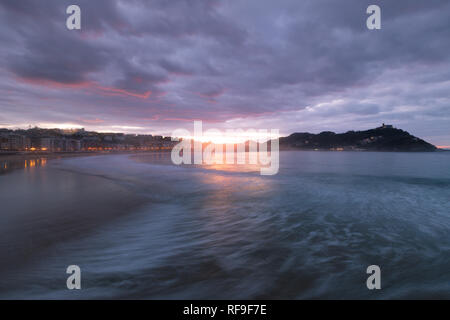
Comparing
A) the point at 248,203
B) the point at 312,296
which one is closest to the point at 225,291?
the point at 312,296

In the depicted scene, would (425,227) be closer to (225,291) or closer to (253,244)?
(253,244)

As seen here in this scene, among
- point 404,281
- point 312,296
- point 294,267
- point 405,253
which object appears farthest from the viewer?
point 405,253

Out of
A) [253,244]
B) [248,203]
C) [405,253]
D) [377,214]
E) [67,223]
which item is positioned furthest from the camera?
[248,203]

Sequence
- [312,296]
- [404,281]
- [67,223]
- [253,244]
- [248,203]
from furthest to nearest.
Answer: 1. [248,203]
2. [67,223]
3. [253,244]
4. [404,281]
5. [312,296]

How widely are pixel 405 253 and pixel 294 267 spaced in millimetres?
2370

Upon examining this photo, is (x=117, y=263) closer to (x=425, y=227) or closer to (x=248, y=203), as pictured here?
(x=248, y=203)

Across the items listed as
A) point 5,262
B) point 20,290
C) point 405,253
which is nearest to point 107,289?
point 20,290

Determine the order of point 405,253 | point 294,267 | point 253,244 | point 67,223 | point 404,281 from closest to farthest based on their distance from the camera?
point 404,281 < point 294,267 < point 405,253 < point 253,244 < point 67,223

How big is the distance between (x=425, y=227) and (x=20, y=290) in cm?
861

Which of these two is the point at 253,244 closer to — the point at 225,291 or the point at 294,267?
the point at 294,267

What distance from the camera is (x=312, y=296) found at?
103 inches

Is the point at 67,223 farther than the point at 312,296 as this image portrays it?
Yes

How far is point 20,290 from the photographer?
2688 millimetres

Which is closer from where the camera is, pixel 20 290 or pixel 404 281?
pixel 20 290
